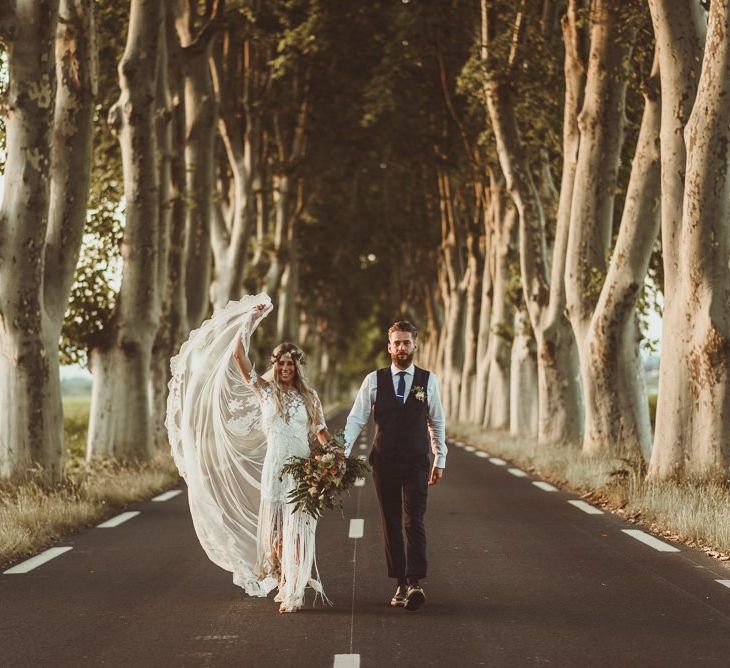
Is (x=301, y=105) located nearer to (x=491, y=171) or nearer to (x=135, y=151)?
(x=491, y=171)

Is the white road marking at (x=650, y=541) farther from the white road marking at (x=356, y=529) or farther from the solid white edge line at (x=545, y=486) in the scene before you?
the solid white edge line at (x=545, y=486)

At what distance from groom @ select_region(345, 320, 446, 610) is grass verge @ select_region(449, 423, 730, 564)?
3.06m

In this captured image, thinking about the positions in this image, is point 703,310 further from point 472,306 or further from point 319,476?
point 472,306

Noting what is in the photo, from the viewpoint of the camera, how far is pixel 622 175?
22719mm

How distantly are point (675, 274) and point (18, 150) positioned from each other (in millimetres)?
7232

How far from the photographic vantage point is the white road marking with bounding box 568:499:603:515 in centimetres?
→ 1314

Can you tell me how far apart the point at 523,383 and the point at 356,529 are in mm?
15904

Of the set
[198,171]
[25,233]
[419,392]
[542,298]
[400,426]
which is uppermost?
[198,171]

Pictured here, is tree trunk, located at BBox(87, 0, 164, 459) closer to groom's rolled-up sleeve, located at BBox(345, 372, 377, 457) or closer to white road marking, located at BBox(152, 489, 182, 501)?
white road marking, located at BBox(152, 489, 182, 501)

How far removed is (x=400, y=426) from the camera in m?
7.74

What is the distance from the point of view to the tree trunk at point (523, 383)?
27156 mm

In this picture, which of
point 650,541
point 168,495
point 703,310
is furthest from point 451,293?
point 650,541

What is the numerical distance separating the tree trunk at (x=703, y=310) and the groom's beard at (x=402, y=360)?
6021 millimetres

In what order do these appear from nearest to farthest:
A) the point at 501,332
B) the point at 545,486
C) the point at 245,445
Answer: the point at 245,445, the point at 545,486, the point at 501,332
